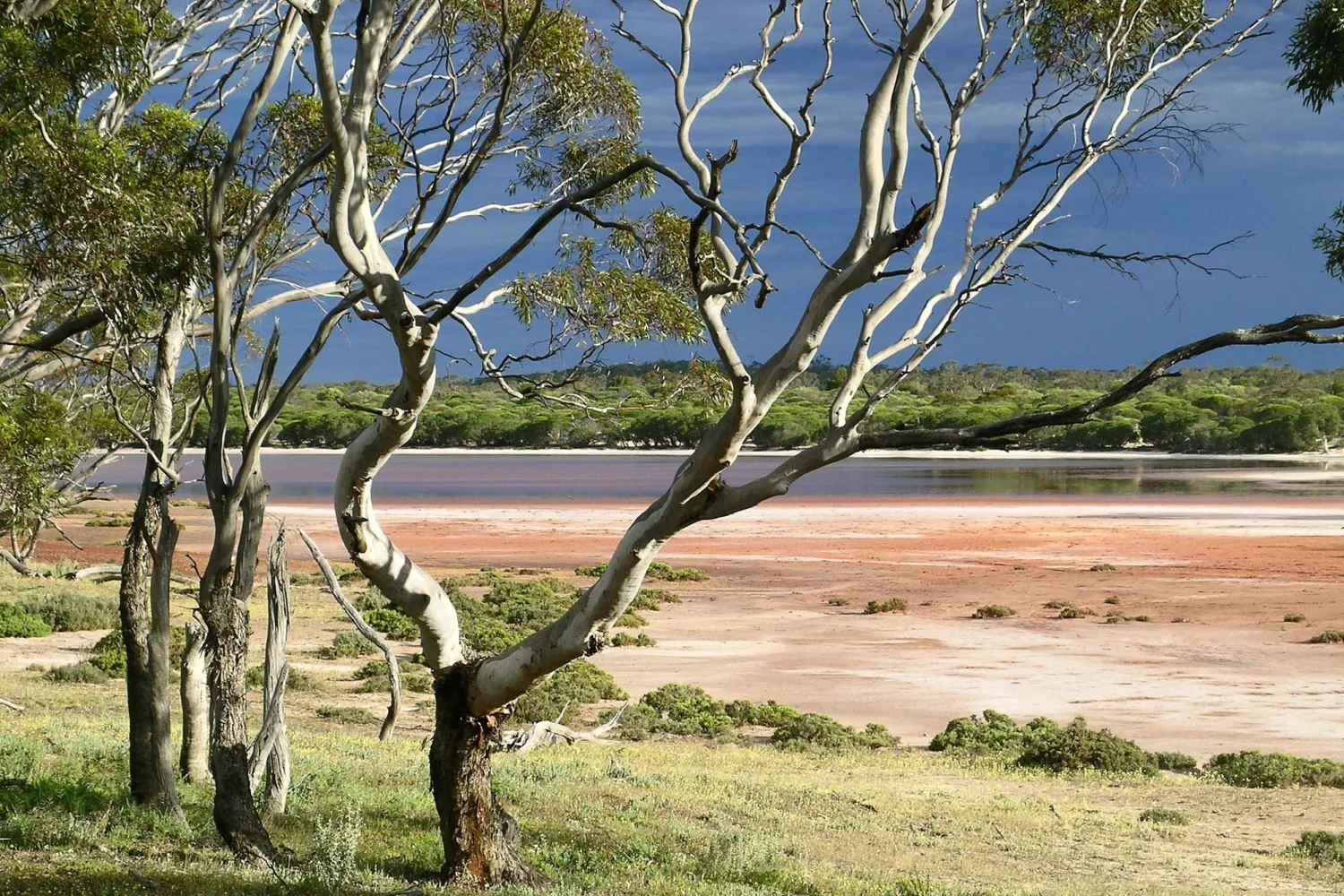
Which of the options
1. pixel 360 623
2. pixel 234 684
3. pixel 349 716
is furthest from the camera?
pixel 349 716

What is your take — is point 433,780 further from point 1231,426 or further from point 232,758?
point 1231,426

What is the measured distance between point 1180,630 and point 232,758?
17981 mm

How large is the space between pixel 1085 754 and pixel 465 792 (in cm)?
832

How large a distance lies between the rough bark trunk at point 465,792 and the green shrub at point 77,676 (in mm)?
10441

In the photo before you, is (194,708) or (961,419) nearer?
(194,708)

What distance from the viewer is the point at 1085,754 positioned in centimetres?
1248

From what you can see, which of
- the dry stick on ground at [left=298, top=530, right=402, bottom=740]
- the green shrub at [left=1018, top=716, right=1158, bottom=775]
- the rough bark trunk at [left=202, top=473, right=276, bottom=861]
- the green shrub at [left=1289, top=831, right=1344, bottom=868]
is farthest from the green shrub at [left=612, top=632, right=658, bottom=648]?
the rough bark trunk at [left=202, top=473, right=276, bottom=861]

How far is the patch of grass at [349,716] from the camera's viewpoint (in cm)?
1389

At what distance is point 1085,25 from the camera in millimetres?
9023

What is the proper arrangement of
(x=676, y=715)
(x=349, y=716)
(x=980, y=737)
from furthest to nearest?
(x=676, y=715) < (x=349, y=716) < (x=980, y=737)

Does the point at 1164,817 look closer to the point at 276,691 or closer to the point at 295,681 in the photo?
the point at 276,691

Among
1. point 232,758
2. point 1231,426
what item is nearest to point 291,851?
point 232,758

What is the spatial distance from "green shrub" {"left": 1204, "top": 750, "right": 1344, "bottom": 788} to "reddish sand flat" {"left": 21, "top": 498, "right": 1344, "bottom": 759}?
1.07 m

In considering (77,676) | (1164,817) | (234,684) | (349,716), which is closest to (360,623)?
(234,684)
